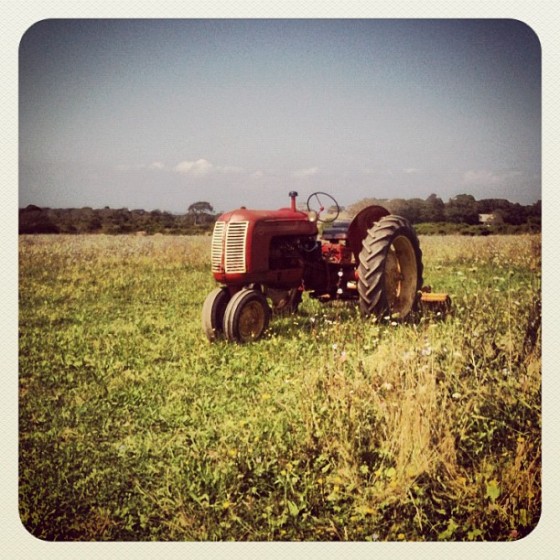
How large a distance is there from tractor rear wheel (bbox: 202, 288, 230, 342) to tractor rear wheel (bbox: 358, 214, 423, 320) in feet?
2.88

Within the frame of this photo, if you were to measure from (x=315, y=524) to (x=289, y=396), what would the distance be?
607mm

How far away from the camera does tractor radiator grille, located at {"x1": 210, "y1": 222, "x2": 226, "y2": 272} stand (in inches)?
152

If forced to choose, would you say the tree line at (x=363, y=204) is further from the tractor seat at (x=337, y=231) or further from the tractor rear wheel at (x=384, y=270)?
the tractor seat at (x=337, y=231)

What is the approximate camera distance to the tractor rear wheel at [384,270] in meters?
4.07

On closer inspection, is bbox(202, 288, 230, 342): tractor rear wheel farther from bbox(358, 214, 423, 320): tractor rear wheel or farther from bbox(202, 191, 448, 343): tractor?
bbox(358, 214, 423, 320): tractor rear wheel

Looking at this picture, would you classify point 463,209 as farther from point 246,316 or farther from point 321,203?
point 246,316

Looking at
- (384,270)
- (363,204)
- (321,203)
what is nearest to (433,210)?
(363,204)

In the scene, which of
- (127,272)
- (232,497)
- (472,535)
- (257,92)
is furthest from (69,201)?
(472,535)

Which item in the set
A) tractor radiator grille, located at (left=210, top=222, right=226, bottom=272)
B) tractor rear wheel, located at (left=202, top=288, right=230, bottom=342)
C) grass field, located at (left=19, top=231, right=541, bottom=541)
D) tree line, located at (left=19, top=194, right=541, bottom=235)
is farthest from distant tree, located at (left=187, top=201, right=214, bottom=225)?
tractor rear wheel, located at (left=202, top=288, right=230, bottom=342)

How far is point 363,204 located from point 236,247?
84 cm

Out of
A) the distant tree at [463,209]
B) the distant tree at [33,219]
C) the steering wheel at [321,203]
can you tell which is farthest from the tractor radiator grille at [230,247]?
the distant tree at [463,209]

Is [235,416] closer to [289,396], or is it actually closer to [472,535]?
[289,396]

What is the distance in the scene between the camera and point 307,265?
14.6 ft

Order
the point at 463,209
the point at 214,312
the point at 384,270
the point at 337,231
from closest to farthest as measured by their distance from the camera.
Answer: the point at 463,209
the point at 214,312
the point at 384,270
the point at 337,231
